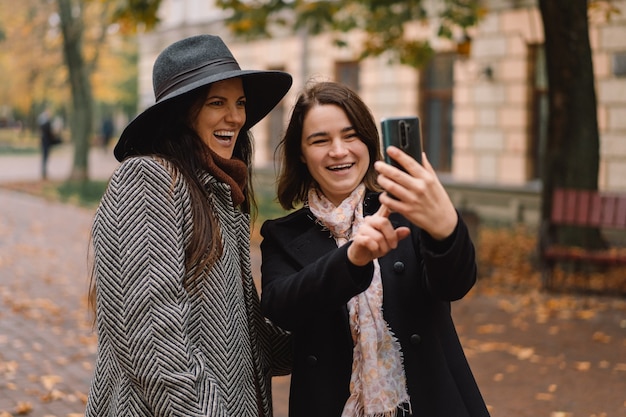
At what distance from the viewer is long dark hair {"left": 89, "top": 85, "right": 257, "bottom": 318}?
92.2 inches

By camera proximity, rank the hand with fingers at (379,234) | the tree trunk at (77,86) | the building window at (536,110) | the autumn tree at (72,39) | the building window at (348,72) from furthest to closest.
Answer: the tree trunk at (77,86)
the building window at (348,72)
the building window at (536,110)
the autumn tree at (72,39)
the hand with fingers at (379,234)

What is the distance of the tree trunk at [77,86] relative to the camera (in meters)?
22.0

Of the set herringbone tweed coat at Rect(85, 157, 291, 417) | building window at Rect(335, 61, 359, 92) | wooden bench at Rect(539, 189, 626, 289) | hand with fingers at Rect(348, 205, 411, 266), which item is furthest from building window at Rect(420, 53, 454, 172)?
hand with fingers at Rect(348, 205, 411, 266)

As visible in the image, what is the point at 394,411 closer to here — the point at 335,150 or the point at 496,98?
the point at 335,150

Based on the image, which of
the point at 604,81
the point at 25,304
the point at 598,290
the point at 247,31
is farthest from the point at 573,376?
the point at 604,81

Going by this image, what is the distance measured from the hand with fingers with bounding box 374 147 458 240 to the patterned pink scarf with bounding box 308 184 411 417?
49cm

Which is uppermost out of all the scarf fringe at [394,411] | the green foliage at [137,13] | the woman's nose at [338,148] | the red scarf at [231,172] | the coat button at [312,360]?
the green foliage at [137,13]

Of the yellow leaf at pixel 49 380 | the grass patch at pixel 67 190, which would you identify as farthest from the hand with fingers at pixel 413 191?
the grass patch at pixel 67 190

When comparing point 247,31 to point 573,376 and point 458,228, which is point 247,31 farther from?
point 458,228

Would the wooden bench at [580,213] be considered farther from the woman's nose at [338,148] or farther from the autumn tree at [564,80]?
the woman's nose at [338,148]

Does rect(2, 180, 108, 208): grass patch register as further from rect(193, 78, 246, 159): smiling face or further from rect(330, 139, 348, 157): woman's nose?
rect(330, 139, 348, 157): woman's nose

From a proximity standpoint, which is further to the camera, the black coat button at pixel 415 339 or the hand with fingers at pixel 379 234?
the black coat button at pixel 415 339

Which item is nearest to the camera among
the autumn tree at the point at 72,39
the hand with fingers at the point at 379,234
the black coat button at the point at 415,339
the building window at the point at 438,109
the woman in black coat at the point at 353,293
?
the hand with fingers at the point at 379,234

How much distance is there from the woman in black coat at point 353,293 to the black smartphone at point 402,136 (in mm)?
256
